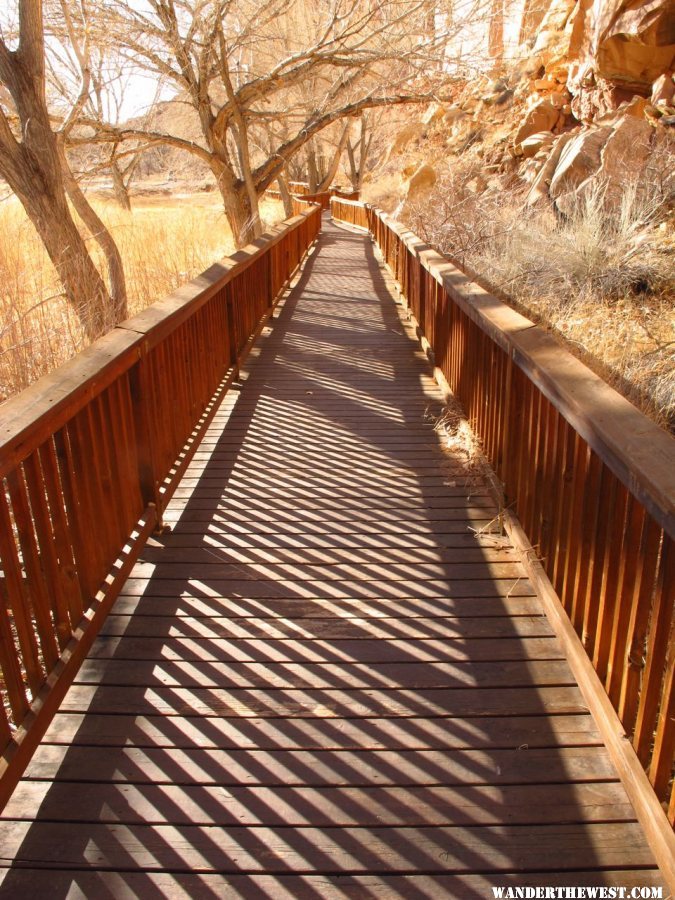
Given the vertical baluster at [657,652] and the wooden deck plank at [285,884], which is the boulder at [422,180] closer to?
the vertical baluster at [657,652]

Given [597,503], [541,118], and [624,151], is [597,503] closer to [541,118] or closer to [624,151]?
[624,151]

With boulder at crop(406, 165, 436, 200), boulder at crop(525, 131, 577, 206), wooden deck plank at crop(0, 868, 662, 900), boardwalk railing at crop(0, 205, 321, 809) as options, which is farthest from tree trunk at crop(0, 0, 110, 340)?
boulder at crop(406, 165, 436, 200)

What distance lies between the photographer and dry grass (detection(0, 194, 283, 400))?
21.5 ft

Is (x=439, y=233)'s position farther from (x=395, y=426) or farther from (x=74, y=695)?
(x=74, y=695)

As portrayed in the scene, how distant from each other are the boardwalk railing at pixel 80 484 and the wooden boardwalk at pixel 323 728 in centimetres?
18

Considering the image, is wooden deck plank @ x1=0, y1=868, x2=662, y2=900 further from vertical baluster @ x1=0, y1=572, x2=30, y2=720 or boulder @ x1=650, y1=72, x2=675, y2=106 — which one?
boulder @ x1=650, y1=72, x2=675, y2=106

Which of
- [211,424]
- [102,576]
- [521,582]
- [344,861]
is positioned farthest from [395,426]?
[344,861]

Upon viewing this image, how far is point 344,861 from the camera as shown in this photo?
6.95ft

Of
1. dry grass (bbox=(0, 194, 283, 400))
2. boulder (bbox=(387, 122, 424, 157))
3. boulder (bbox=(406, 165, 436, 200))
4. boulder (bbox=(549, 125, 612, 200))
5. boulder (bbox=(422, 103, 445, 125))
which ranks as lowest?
dry grass (bbox=(0, 194, 283, 400))

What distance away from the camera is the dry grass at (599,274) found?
6547mm

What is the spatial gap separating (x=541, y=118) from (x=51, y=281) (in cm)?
1443

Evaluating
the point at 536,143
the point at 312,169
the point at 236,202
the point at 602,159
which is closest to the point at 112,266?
the point at 236,202

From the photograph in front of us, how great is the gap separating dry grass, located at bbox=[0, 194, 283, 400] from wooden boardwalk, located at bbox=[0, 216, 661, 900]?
9.30 ft

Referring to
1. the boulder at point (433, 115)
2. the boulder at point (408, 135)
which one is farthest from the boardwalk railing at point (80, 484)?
the boulder at point (408, 135)
